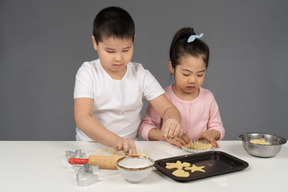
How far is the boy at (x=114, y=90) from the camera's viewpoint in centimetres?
143

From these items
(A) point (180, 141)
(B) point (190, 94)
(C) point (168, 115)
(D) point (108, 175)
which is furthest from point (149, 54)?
(D) point (108, 175)

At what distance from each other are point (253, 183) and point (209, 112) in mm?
825

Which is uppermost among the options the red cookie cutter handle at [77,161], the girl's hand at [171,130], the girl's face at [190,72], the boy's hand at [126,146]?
the girl's face at [190,72]

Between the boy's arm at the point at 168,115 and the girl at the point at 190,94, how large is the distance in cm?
11

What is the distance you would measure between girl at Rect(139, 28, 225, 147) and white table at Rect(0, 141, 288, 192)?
362 mm

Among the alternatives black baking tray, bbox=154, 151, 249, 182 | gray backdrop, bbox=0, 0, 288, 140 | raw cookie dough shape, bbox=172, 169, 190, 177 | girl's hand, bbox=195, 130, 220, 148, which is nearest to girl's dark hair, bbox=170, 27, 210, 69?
girl's hand, bbox=195, 130, 220, 148

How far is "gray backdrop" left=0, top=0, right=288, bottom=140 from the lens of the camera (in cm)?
298

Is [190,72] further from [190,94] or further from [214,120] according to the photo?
[214,120]

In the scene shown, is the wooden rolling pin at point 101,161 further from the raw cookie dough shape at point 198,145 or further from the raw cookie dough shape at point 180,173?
the raw cookie dough shape at point 198,145

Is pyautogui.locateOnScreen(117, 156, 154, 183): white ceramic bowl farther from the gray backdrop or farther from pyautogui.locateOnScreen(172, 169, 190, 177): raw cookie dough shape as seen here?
the gray backdrop

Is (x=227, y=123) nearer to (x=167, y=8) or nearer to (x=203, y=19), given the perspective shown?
(x=203, y=19)

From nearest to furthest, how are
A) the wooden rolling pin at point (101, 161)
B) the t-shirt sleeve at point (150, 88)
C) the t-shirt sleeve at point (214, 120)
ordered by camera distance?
1. the wooden rolling pin at point (101, 161)
2. the t-shirt sleeve at point (150, 88)
3. the t-shirt sleeve at point (214, 120)

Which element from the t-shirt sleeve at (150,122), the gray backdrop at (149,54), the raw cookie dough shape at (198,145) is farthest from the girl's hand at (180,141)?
the gray backdrop at (149,54)

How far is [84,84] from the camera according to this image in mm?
1582
